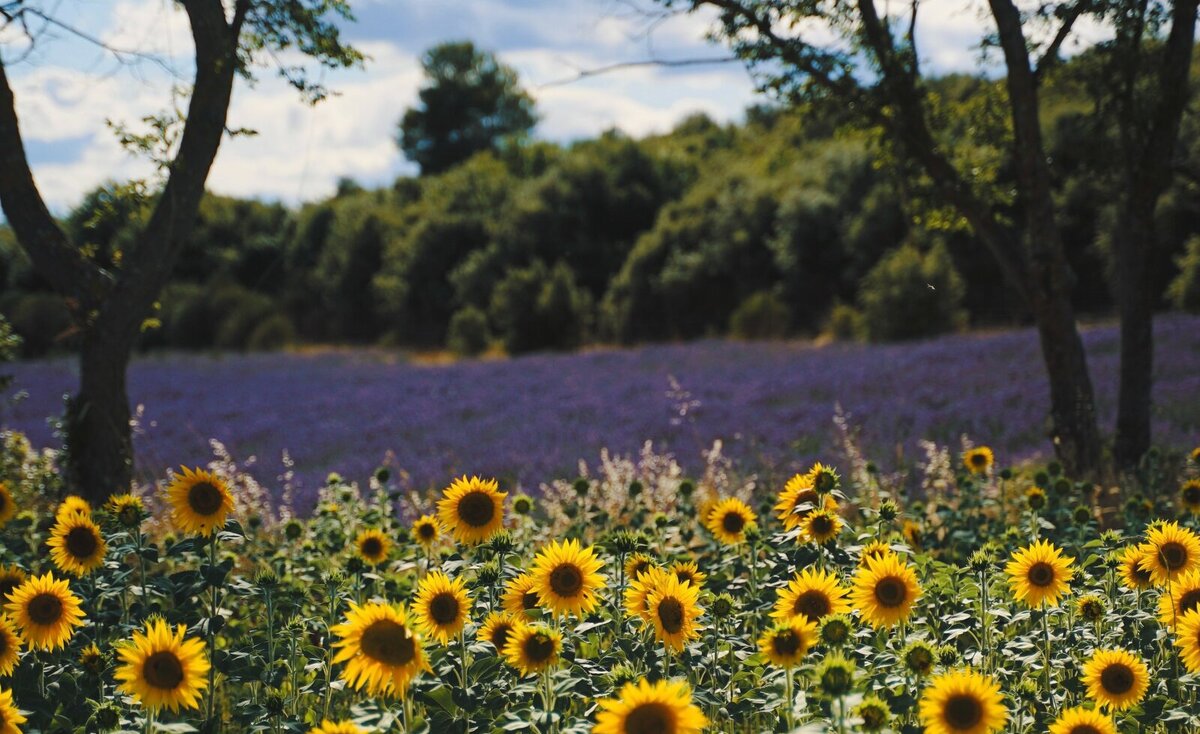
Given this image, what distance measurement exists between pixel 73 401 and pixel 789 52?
5.34 metres

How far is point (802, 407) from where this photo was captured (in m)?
11.4

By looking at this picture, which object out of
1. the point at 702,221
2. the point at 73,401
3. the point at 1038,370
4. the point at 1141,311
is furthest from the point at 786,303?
the point at 73,401

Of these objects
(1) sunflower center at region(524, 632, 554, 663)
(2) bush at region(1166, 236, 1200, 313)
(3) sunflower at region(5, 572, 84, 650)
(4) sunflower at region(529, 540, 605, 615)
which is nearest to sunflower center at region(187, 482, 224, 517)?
(3) sunflower at region(5, 572, 84, 650)

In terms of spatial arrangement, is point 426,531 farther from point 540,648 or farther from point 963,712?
point 963,712

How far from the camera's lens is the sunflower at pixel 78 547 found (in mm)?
3611

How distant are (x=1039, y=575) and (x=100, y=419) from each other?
216 inches

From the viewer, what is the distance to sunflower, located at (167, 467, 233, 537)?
335 cm

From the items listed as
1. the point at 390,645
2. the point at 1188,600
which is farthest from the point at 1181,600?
the point at 390,645

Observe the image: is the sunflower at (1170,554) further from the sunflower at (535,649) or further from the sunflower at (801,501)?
the sunflower at (535,649)

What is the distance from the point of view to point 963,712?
7.41 ft

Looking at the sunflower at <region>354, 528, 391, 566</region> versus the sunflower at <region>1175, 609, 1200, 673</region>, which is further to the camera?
the sunflower at <region>354, 528, 391, 566</region>

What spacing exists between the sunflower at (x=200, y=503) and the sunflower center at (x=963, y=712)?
2306mm

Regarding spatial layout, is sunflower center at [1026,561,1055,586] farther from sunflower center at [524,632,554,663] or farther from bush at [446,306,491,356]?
bush at [446,306,491,356]

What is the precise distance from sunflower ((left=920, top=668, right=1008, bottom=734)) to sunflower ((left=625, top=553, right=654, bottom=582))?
1.09m
